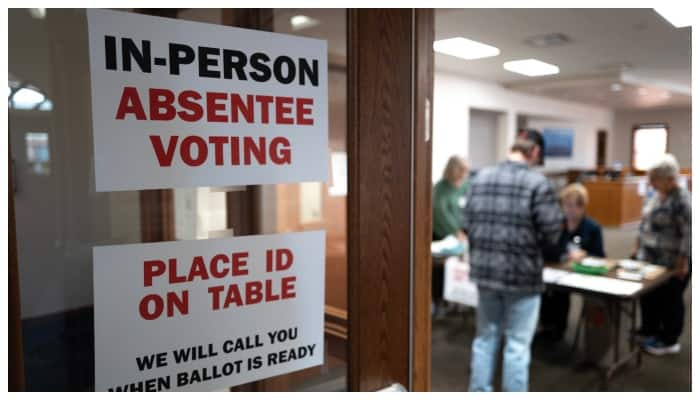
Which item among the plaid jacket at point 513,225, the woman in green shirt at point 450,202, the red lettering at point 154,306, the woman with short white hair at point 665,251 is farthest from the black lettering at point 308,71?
the woman in green shirt at point 450,202

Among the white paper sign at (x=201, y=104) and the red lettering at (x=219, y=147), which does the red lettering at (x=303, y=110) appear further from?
the red lettering at (x=219, y=147)

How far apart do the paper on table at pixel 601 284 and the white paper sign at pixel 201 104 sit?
228 centimetres

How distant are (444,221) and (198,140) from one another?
3.34 m

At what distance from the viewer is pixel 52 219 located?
1.38 m

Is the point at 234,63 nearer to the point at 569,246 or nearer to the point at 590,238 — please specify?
the point at 569,246

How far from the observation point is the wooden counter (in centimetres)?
912

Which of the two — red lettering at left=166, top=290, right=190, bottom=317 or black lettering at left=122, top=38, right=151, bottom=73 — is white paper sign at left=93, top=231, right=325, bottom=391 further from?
black lettering at left=122, top=38, right=151, bottom=73

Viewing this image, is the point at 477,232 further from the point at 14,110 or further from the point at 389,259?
the point at 14,110

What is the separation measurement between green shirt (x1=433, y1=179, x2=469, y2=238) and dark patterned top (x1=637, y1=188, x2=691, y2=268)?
1.32 meters

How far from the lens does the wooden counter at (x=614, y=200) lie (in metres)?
9.12

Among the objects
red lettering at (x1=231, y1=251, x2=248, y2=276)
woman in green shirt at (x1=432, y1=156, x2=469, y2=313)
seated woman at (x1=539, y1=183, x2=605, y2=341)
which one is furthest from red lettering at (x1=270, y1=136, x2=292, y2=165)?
woman in green shirt at (x1=432, y1=156, x2=469, y2=313)

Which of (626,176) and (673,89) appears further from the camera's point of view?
(626,176)

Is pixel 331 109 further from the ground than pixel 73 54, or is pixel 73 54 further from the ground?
pixel 73 54

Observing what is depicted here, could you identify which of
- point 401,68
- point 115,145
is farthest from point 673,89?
point 115,145
